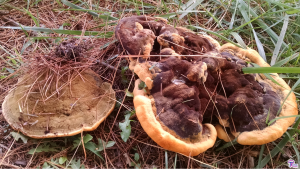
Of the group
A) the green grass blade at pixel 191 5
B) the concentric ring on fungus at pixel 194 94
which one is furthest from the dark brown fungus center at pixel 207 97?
the green grass blade at pixel 191 5

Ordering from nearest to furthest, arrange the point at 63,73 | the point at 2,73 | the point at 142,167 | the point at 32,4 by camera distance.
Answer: the point at 142,167, the point at 63,73, the point at 2,73, the point at 32,4

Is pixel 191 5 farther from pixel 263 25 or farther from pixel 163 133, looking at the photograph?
pixel 163 133

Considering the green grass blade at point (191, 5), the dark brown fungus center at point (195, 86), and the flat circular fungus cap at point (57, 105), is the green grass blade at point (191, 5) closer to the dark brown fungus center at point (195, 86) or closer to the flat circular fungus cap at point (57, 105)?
the dark brown fungus center at point (195, 86)

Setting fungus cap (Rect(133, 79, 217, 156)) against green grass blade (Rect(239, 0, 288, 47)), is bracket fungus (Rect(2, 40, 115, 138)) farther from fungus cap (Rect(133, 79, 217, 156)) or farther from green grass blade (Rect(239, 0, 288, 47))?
green grass blade (Rect(239, 0, 288, 47))

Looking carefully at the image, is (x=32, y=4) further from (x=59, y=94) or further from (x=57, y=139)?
(x=57, y=139)

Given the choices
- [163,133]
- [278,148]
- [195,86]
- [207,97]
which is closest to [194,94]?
[195,86]

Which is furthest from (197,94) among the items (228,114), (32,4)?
(32,4)

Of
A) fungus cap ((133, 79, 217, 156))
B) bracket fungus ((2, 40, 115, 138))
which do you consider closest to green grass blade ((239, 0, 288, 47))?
fungus cap ((133, 79, 217, 156))

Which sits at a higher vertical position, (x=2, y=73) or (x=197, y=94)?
(x=197, y=94)
